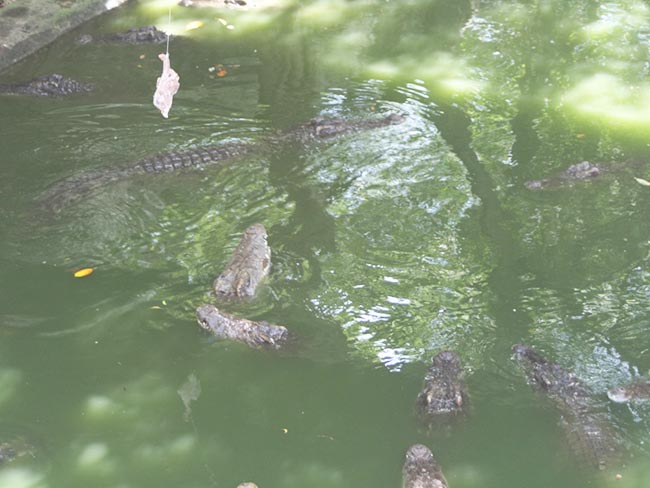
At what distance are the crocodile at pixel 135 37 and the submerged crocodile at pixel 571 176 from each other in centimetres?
595

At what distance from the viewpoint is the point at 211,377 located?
203 inches

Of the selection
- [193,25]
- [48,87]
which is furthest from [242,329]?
[193,25]

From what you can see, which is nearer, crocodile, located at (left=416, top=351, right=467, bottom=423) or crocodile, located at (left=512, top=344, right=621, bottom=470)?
crocodile, located at (left=512, top=344, right=621, bottom=470)

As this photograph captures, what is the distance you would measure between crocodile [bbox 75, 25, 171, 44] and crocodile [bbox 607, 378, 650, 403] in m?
8.15

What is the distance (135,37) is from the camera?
1091 centimetres

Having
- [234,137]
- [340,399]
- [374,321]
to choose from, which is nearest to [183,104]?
[234,137]

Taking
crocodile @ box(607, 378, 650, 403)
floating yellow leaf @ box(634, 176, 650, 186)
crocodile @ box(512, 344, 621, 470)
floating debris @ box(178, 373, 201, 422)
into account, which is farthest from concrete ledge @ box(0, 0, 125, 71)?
crocodile @ box(607, 378, 650, 403)

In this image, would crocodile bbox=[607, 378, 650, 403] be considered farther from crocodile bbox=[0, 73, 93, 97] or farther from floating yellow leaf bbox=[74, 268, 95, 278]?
crocodile bbox=[0, 73, 93, 97]

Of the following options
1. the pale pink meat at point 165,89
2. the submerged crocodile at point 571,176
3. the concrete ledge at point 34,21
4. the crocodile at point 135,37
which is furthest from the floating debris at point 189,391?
the concrete ledge at point 34,21

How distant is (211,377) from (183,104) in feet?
15.2

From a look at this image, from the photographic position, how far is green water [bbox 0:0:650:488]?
4.65 metres

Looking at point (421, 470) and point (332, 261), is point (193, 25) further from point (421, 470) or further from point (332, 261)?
point (421, 470)

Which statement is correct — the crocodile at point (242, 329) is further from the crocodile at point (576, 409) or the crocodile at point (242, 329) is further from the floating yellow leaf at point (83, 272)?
the crocodile at point (576, 409)

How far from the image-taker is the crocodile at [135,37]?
10891 millimetres
